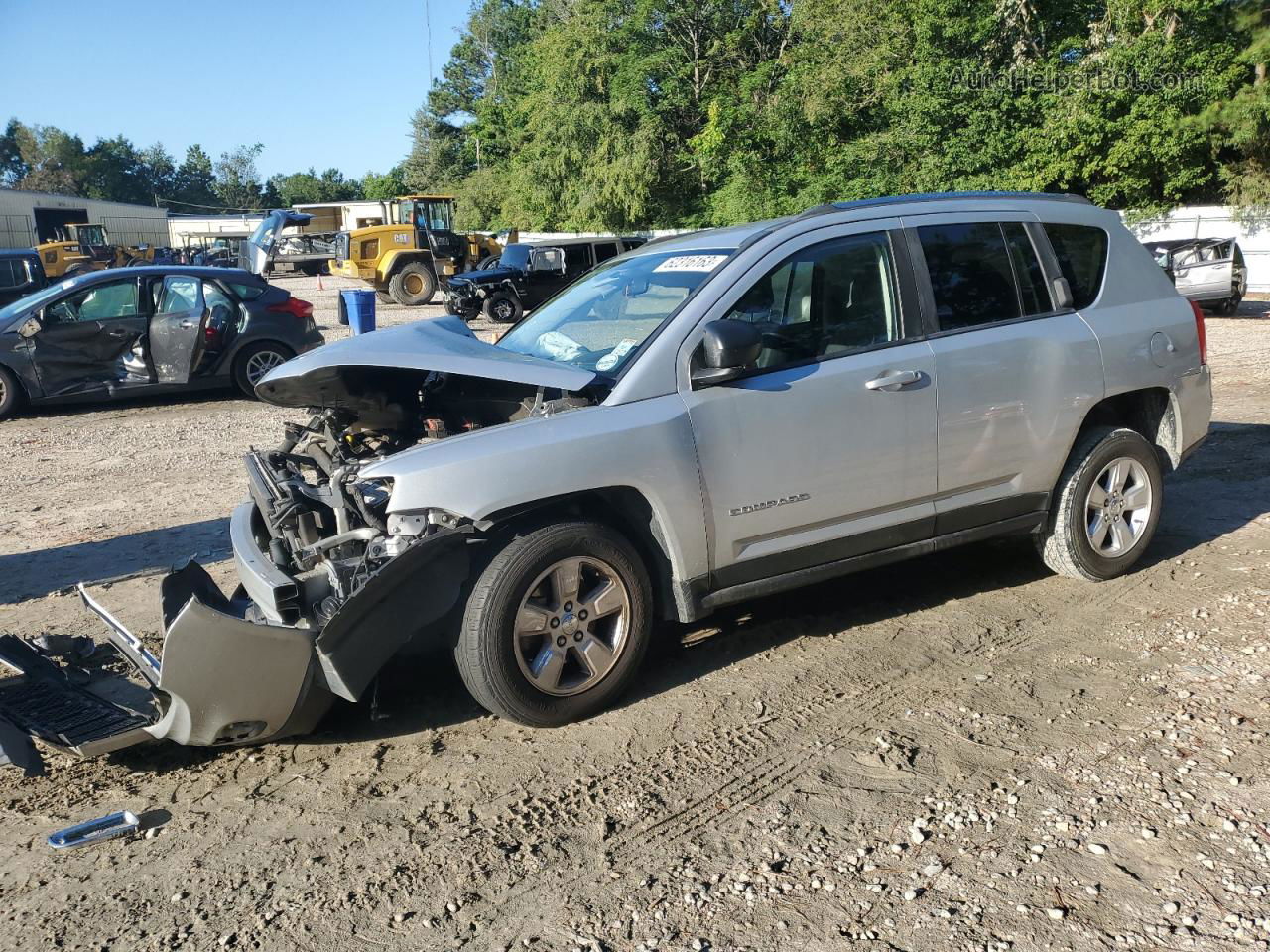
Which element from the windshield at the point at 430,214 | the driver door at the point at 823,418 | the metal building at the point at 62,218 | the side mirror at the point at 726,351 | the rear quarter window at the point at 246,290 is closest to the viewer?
the side mirror at the point at 726,351

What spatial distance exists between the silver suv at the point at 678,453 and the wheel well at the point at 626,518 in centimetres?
1

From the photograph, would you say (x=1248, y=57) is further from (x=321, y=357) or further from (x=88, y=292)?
(x=321, y=357)

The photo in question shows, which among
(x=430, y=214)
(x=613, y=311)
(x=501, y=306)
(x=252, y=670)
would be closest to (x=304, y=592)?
(x=252, y=670)

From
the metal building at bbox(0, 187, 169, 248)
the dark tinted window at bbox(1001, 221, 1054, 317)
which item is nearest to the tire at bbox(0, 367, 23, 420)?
the dark tinted window at bbox(1001, 221, 1054, 317)

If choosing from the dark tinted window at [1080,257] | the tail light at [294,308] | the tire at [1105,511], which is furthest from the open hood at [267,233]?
the tire at [1105,511]

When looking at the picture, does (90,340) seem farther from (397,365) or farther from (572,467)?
(572,467)

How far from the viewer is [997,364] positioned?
4.86 m

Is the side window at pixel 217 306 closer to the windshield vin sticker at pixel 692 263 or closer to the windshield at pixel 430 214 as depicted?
the windshield vin sticker at pixel 692 263

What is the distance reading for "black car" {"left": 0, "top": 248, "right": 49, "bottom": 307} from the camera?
18.7 m

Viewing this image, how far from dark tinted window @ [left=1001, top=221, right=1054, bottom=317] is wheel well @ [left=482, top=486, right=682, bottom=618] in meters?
2.30

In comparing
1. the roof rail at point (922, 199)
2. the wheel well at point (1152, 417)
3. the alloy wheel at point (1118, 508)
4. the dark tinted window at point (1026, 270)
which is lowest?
the alloy wheel at point (1118, 508)

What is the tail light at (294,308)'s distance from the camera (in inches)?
500

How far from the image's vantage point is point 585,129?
150 ft

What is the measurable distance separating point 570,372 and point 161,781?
2108 millimetres
